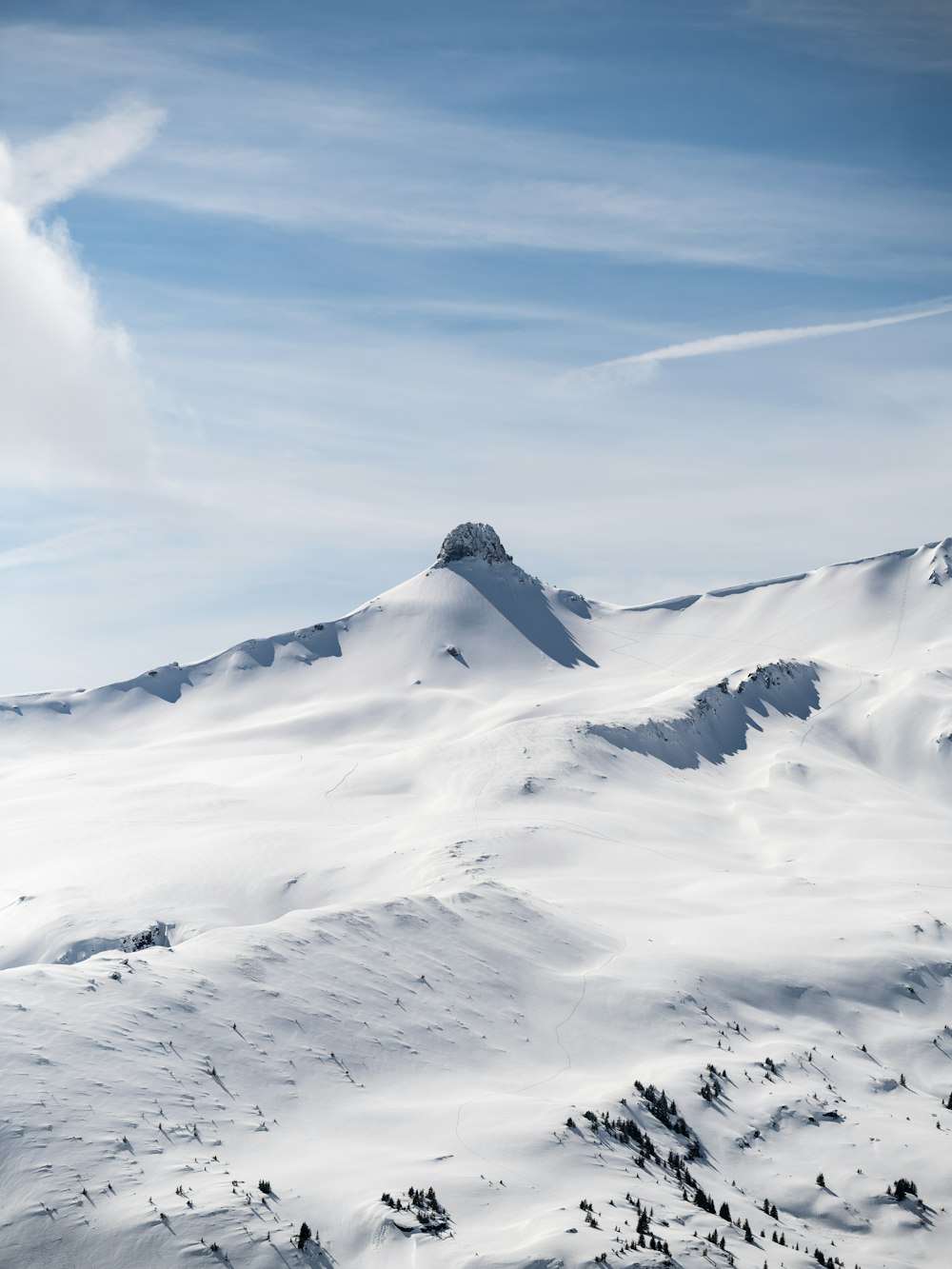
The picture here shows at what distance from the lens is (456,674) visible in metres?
177

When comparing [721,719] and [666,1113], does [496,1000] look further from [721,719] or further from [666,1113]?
[721,719]

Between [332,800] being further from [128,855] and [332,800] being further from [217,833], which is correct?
[128,855]

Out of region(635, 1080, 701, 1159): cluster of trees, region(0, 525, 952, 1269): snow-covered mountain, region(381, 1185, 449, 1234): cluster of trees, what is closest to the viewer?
region(381, 1185, 449, 1234): cluster of trees

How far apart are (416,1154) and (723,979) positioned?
2883 centimetres

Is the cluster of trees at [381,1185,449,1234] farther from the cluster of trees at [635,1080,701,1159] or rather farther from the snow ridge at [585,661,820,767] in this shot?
the snow ridge at [585,661,820,767]

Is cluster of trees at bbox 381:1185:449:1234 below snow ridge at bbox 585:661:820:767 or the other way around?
the other way around

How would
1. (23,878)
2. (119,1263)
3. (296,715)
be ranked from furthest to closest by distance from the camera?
1. (296,715)
2. (23,878)
3. (119,1263)

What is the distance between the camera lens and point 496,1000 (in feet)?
185

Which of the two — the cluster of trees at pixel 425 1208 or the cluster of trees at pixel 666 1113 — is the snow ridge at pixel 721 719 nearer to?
the cluster of trees at pixel 666 1113

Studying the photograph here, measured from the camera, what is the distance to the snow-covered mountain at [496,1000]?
3556 cm

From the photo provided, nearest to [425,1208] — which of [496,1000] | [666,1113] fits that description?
[666,1113]

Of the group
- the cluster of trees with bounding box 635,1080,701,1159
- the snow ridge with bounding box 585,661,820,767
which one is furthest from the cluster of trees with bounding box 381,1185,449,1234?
the snow ridge with bounding box 585,661,820,767

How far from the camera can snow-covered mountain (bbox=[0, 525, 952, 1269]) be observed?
3556cm

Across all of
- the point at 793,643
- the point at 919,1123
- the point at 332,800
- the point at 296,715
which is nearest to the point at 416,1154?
the point at 919,1123
